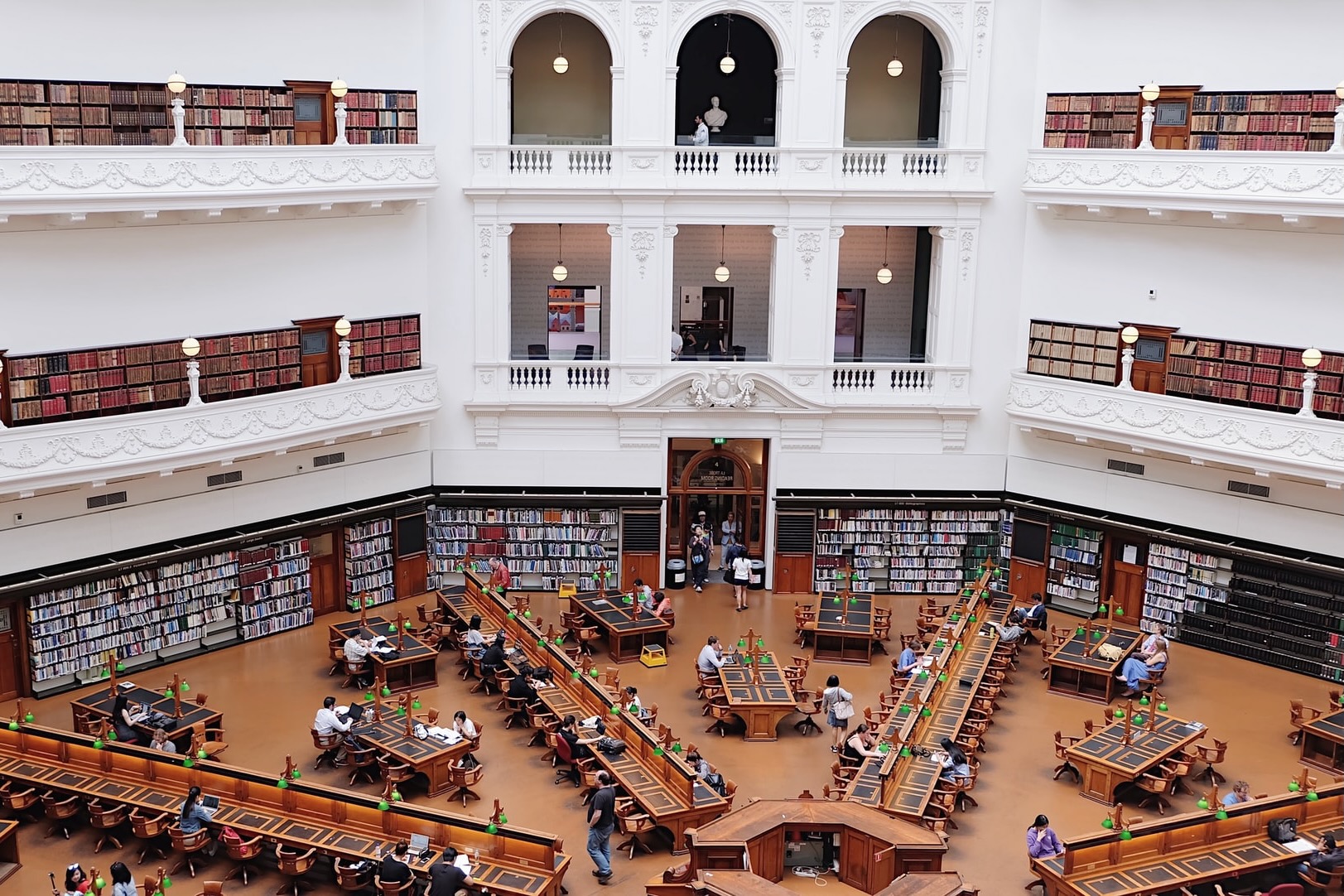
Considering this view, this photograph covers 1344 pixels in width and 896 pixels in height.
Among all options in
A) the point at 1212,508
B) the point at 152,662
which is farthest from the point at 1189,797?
the point at 152,662

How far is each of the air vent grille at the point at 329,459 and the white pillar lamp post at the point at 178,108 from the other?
17.0 ft

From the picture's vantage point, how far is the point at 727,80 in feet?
78.8

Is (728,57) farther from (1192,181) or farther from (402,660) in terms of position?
(402,660)

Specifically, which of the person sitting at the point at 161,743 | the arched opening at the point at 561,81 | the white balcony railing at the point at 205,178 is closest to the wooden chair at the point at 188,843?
the person sitting at the point at 161,743

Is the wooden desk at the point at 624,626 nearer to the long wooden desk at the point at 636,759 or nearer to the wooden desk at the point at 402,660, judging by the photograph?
the long wooden desk at the point at 636,759

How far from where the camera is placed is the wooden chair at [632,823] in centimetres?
1427

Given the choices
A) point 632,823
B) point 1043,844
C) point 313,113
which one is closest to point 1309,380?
point 1043,844

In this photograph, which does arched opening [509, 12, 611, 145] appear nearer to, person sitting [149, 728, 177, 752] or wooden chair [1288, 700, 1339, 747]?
person sitting [149, 728, 177, 752]

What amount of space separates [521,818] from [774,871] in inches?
124

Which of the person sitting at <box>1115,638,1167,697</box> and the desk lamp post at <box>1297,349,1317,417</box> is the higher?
the desk lamp post at <box>1297,349,1317,417</box>

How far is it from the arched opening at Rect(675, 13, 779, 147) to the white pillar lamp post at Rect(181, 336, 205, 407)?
9.88m

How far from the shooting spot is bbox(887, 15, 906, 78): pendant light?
22859 mm

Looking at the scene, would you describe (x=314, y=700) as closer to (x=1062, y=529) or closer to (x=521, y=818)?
(x=521, y=818)

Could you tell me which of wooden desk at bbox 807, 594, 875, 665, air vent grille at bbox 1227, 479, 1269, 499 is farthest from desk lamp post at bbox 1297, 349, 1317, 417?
wooden desk at bbox 807, 594, 875, 665
